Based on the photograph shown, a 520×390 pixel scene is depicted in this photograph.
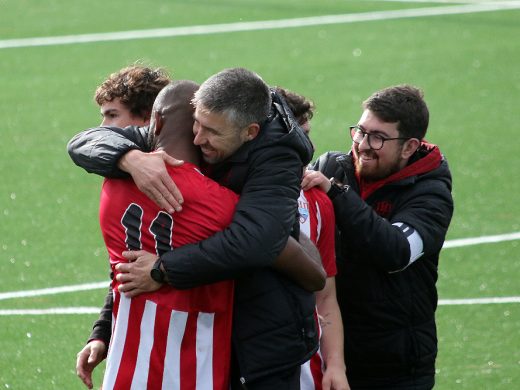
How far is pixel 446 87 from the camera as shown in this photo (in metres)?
13.5

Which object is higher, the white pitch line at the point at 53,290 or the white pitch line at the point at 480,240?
the white pitch line at the point at 53,290

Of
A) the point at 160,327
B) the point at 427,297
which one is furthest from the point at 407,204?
the point at 160,327

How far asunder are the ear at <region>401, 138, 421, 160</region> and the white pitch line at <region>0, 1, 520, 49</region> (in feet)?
36.3

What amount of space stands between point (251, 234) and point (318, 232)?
0.71 meters

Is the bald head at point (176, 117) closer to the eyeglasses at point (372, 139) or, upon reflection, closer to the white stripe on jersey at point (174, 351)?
the white stripe on jersey at point (174, 351)

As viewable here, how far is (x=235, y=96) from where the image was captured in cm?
394

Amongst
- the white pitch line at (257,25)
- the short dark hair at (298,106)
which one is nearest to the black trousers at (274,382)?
the short dark hair at (298,106)

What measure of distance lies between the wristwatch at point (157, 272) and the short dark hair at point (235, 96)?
1.69 feet

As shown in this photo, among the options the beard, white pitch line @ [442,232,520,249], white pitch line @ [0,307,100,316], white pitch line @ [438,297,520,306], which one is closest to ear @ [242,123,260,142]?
the beard

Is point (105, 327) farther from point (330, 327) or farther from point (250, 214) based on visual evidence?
point (250, 214)

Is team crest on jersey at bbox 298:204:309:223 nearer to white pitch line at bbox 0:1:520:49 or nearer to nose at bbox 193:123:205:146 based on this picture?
nose at bbox 193:123:205:146

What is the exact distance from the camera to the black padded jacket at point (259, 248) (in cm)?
390

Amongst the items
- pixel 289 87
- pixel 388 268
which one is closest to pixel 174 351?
pixel 388 268

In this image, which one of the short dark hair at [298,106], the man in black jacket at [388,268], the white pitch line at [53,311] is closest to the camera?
the short dark hair at [298,106]
